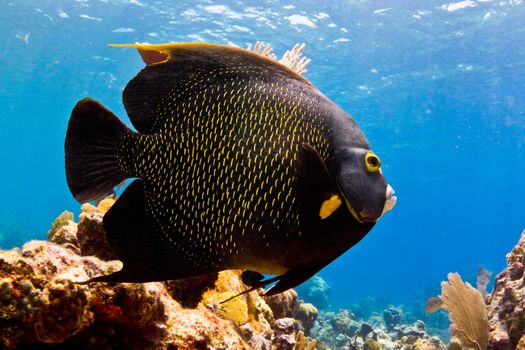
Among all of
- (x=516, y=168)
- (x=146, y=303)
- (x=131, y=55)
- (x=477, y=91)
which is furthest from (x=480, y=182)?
(x=146, y=303)

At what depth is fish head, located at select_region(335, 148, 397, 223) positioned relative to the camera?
1090 millimetres

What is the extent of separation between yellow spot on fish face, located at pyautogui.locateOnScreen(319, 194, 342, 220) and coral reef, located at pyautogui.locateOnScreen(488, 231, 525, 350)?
374cm

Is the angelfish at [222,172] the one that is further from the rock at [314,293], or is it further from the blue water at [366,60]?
the rock at [314,293]

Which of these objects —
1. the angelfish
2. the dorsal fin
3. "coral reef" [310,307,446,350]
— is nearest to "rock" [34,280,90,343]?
the angelfish

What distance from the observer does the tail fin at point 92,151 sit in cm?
115

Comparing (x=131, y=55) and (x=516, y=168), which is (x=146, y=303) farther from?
(x=516, y=168)

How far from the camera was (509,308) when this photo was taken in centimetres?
416

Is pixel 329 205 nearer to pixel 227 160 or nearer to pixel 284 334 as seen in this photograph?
pixel 227 160

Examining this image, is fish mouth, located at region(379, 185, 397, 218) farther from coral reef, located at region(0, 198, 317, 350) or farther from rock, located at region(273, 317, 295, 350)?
rock, located at region(273, 317, 295, 350)

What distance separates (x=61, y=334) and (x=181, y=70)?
116cm

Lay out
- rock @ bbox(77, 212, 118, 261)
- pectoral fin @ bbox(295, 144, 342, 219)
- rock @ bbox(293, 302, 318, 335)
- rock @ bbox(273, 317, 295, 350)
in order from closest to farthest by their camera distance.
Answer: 1. pectoral fin @ bbox(295, 144, 342, 219)
2. rock @ bbox(77, 212, 118, 261)
3. rock @ bbox(273, 317, 295, 350)
4. rock @ bbox(293, 302, 318, 335)

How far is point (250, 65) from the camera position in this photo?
1.26m

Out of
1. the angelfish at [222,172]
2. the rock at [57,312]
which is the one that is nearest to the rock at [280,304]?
the rock at [57,312]

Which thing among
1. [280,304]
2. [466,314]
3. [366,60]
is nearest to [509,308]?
[466,314]
